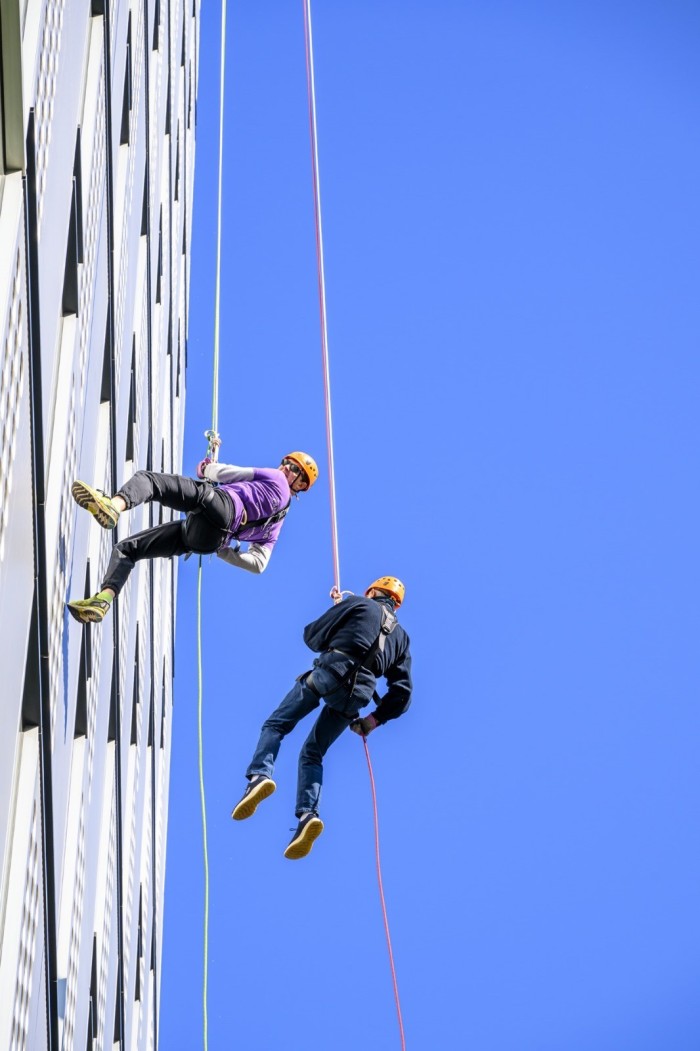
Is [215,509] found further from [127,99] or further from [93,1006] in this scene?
[93,1006]

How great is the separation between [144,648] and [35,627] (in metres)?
9.21

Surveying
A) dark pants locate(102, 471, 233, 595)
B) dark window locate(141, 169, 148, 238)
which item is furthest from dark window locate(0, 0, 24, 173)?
dark window locate(141, 169, 148, 238)

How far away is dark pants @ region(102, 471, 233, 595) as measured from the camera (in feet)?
35.8

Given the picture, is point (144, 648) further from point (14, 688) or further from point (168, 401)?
point (14, 688)

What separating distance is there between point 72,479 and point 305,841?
3631 mm

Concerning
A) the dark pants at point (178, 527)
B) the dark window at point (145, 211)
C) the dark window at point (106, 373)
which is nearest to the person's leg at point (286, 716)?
the dark pants at point (178, 527)

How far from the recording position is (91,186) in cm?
1052

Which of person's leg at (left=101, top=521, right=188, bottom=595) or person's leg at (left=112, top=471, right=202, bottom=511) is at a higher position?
person's leg at (left=112, top=471, right=202, bottom=511)

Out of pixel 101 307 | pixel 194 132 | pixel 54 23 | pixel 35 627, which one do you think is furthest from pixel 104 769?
pixel 194 132

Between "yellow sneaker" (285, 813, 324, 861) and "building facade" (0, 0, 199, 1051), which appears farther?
"yellow sneaker" (285, 813, 324, 861)

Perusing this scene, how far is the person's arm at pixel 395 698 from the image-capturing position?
13.2 metres

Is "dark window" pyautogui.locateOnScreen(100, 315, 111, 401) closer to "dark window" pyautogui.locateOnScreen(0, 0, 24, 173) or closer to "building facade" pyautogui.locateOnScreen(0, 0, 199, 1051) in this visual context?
"building facade" pyautogui.locateOnScreen(0, 0, 199, 1051)

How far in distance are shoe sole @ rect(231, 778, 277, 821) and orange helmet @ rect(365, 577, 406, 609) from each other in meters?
2.22

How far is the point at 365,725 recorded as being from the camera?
43.6 feet
